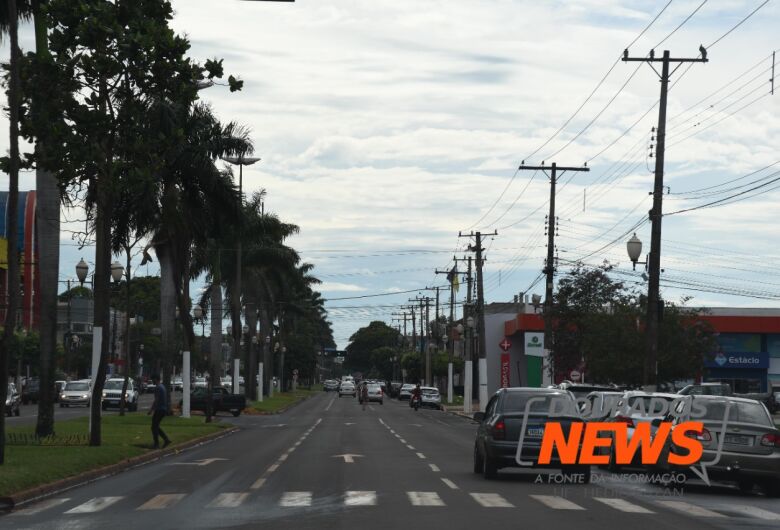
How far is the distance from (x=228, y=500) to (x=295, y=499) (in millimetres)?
979

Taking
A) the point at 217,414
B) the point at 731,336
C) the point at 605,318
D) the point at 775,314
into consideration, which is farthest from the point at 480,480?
the point at 775,314

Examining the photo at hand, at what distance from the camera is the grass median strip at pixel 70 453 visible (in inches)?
766

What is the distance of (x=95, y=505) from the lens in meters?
17.2

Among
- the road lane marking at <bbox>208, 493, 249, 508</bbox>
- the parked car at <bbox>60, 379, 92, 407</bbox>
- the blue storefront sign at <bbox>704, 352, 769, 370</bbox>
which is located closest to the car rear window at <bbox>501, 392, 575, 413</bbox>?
the road lane marking at <bbox>208, 493, 249, 508</bbox>

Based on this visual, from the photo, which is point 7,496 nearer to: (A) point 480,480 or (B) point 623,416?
(A) point 480,480

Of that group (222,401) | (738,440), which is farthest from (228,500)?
(222,401)

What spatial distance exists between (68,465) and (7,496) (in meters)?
5.02

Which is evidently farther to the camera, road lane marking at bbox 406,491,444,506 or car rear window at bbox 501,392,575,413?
car rear window at bbox 501,392,575,413

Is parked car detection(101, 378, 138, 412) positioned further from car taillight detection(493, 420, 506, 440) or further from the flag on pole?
car taillight detection(493, 420, 506, 440)

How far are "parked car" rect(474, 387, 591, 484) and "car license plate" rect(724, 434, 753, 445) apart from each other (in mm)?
2868

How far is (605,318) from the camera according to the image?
4925 centimetres

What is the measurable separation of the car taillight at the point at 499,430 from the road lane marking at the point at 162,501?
568 cm

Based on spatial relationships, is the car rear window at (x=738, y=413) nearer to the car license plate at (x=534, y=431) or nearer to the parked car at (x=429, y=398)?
the car license plate at (x=534, y=431)

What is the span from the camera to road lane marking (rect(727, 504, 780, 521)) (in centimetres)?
1628
